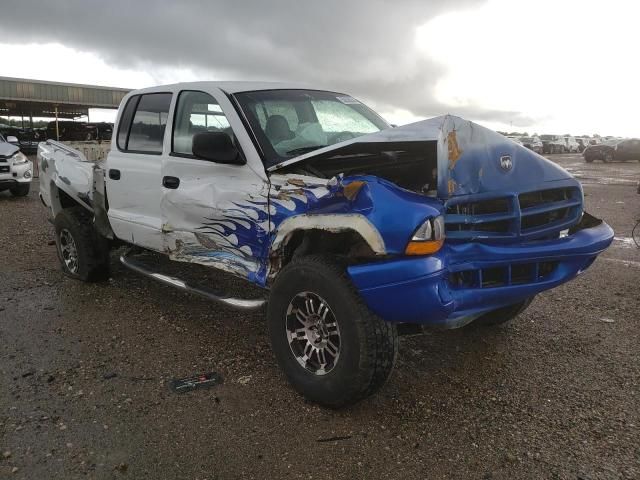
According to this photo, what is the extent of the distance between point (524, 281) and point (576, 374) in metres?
1.00

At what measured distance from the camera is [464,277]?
2793 millimetres

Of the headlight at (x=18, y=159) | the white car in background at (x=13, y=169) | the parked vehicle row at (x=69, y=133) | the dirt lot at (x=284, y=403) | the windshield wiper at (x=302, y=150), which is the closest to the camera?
the dirt lot at (x=284, y=403)

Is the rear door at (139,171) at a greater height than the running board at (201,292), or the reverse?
the rear door at (139,171)

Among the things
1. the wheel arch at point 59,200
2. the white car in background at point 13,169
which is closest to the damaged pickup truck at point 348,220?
the wheel arch at point 59,200

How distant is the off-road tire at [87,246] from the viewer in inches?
208

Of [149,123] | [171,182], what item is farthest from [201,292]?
[149,123]

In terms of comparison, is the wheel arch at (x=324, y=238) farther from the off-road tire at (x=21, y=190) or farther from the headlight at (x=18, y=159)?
the off-road tire at (x=21, y=190)

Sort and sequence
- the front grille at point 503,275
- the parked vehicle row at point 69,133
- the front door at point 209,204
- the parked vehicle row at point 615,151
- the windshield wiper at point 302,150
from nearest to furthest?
the front grille at point 503,275 → the front door at point 209,204 → the windshield wiper at point 302,150 → the parked vehicle row at point 69,133 → the parked vehicle row at point 615,151

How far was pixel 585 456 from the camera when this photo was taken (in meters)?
2.57

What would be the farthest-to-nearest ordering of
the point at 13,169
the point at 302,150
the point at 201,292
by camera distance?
the point at 13,169, the point at 201,292, the point at 302,150

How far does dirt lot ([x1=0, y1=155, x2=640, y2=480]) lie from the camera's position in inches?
99.4

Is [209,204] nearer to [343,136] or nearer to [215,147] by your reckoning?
[215,147]

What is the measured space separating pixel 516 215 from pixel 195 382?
2.19m

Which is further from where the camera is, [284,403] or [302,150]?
[302,150]
